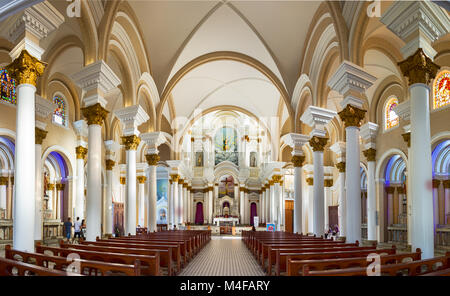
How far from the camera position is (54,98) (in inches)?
690

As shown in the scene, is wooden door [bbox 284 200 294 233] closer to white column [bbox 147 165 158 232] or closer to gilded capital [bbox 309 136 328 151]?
white column [bbox 147 165 158 232]

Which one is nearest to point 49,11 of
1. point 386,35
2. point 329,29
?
point 329,29

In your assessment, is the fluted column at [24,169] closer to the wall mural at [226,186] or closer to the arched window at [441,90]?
the arched window at [441,90]

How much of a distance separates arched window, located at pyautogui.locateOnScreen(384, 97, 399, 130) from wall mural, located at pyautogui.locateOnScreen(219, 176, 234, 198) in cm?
2032

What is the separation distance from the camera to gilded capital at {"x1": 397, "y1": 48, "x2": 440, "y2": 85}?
6.98 m

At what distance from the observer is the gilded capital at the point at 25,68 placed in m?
7.22

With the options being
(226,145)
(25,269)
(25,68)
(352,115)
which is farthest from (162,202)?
(25,269)

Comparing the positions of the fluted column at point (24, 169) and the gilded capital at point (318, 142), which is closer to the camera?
the fluted column at point (24, 169)

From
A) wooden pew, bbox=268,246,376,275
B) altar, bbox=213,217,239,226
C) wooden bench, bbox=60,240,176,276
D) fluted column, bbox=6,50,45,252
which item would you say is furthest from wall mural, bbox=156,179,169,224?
fluted column, bbox=6,50,45,252

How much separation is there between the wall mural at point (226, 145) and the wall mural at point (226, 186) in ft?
5.75

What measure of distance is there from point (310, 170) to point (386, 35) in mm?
12342

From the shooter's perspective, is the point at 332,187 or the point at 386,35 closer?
the point at 386,35

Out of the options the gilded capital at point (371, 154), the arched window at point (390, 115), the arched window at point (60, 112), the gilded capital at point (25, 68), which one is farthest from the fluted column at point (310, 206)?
the gilded capital at point (25, 68)
